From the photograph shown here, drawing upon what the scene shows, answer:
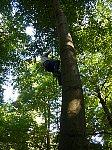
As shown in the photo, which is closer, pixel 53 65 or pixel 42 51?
pixel 53 65

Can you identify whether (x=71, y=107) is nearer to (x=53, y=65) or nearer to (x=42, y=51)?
(x=53, y=65)

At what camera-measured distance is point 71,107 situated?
352 cm

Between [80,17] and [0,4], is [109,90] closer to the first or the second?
[80,17]

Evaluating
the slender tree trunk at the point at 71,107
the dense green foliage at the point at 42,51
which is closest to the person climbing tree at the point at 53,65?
the dense green foliage at the point at 42,51

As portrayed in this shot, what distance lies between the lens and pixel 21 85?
15930 millimetres

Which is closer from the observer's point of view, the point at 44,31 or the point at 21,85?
the point at 44,31

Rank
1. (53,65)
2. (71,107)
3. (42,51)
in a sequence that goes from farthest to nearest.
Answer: (42,51), (53,65), (71,107)

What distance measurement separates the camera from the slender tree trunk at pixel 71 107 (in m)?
3.11

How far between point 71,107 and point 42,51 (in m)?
8.03

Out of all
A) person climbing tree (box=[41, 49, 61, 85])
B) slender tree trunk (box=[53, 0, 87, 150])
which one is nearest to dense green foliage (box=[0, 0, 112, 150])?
person climbing tree (box=[41, 49, 61, 85])

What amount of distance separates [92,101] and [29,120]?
5.15 meters

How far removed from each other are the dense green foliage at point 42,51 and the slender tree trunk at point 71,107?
2.61 metres

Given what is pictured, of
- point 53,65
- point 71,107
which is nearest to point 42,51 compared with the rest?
point 53,65

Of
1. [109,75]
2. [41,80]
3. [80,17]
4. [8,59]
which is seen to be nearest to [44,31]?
[80,17]
